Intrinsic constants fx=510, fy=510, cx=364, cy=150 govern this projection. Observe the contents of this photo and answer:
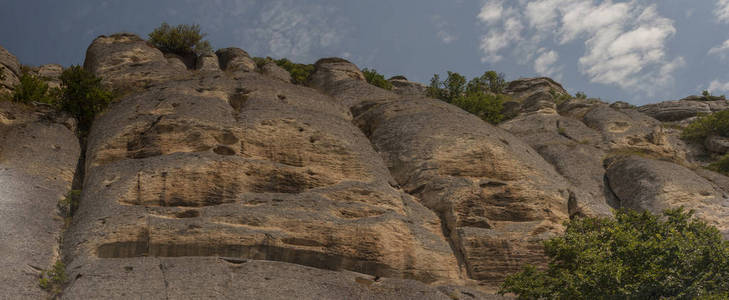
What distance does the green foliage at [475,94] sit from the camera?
4238cm

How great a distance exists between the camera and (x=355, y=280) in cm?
1532

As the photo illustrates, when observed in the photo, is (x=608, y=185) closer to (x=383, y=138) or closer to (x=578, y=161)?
(x=578, y=161)

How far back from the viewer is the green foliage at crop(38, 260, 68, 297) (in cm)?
1299

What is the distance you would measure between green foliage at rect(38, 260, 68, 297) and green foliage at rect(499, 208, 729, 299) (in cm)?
1291

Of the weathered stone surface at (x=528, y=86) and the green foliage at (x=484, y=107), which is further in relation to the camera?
the weathered stone surface at (x=528, y=86)

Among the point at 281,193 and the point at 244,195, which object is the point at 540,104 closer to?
the point at 281,193

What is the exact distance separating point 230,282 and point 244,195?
4.42 meters

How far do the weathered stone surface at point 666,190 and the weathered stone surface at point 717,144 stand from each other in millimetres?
10050

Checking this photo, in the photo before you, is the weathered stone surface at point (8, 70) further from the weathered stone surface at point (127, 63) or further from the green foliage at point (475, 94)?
the green foliage at point (475, 94)

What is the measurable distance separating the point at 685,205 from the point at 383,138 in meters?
13.8

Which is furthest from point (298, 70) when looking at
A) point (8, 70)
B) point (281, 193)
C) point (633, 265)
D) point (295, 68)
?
point (633, 265)

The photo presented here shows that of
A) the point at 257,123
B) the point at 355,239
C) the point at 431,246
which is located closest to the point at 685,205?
the point at 431,246

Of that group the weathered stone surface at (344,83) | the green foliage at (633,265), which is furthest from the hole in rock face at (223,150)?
the weathered stone surface at (344,83)

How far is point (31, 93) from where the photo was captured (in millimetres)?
24797
